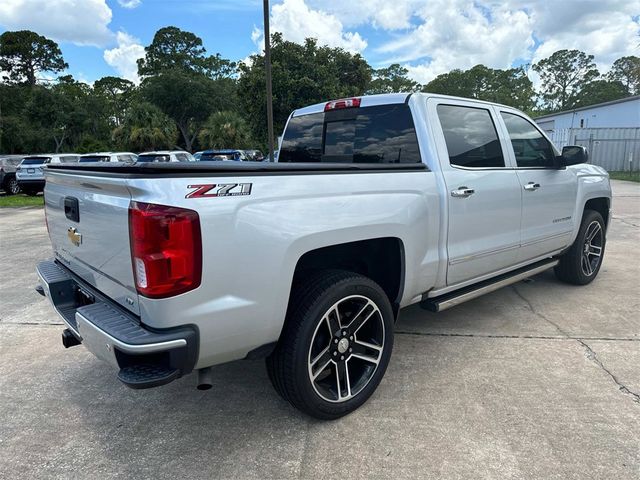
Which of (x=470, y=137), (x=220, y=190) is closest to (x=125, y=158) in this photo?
(x=470, y=137)

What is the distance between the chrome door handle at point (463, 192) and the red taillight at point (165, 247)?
197cm

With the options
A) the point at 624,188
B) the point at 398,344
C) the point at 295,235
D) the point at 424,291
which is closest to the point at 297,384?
the point at 295,235

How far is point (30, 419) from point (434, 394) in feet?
8.38

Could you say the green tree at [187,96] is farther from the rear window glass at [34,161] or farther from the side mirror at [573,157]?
the side mirror at [573,157]

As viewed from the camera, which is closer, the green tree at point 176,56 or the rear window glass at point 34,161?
the rear window glass at point 34,161

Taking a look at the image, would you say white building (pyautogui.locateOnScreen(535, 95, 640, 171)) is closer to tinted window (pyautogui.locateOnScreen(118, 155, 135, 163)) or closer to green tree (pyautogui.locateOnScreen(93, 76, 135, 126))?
tinted window (pyautogui.locateOnScreen(118, 155, 135, 163))

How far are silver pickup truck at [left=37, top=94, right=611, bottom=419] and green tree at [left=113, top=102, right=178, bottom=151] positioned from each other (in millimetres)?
35960

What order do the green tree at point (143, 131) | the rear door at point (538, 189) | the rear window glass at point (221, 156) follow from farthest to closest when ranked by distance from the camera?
1. the green tree at point (143, 131)
2. the rear window glass at point (221, 156)
3. the rear door at point (538, 189)

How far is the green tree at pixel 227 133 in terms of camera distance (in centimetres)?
3572

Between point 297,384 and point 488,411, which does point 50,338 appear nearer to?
point 297,384

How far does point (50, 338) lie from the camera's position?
4.16 meters

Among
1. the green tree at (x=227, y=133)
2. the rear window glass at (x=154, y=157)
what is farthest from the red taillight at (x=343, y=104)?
the green tree at (x=227, y=133)

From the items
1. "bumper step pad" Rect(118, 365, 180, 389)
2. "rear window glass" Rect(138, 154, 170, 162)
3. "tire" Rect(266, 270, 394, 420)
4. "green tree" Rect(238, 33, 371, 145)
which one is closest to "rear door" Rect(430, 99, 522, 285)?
"tire" Rect(266, 270, 394, 420)

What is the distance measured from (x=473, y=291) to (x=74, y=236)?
2870mm
